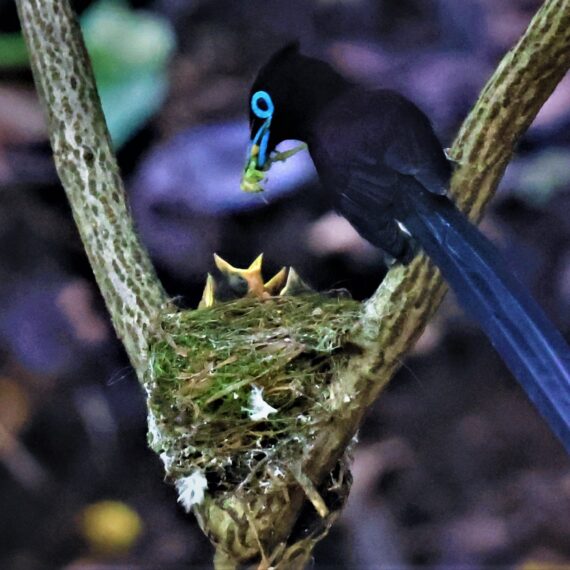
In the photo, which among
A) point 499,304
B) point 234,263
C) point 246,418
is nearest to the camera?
point 499,304

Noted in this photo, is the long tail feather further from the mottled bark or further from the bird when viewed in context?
the bird

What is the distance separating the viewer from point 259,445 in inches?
31.2

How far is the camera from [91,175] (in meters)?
0.84

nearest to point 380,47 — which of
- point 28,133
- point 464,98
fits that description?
point 464,98

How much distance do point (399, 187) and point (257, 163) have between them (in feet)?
0.59

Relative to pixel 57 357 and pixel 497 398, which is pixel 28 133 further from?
pixel 497 398

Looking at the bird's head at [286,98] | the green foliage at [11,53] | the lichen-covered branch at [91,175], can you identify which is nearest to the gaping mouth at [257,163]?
the bird's head at [286,98]

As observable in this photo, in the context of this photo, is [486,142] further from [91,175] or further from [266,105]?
[91,175]

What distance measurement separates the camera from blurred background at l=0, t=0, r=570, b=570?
3.43ft

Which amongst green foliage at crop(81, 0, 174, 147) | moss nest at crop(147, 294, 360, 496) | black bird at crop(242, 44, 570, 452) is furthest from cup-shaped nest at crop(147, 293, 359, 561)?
green foliage at crop(81, 0, 174, 147)

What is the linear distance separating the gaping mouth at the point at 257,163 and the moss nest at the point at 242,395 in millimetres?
122

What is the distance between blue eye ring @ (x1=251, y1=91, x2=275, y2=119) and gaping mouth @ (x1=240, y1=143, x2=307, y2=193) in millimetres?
26

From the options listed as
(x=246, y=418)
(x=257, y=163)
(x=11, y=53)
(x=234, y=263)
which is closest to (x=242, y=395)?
(x=246, y=418)

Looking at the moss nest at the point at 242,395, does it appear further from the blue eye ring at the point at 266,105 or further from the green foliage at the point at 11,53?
the green foliage at the point at 11,53
